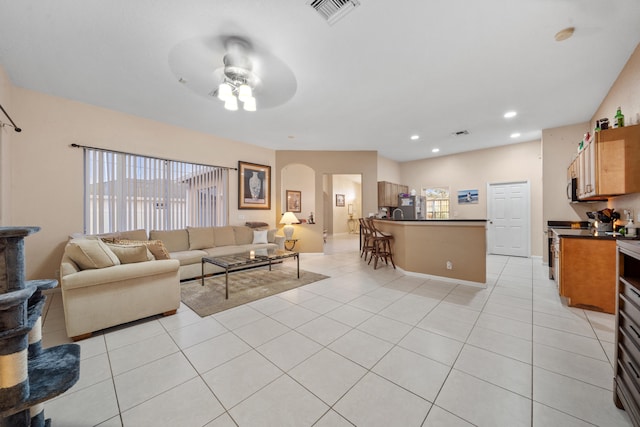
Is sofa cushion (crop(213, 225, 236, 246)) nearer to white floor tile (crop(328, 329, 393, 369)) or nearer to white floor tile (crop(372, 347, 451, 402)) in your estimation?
white floor tile (crop(328, 329, 393, 369))

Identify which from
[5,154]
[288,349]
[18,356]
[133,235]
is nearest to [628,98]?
[288,349]

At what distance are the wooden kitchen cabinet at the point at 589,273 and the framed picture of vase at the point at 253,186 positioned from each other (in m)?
5.58

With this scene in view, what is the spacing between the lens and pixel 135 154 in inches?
163

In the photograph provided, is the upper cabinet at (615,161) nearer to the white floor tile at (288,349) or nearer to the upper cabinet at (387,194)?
the white floor tile at (288,349)

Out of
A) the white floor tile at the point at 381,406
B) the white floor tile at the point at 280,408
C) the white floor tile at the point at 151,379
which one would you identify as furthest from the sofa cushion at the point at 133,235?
the white floor tile at the point at 381,406

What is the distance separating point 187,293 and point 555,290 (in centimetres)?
543

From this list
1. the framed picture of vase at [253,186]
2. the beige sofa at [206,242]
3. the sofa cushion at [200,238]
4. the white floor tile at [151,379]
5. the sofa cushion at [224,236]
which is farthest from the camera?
the framed picture of vase at [253,186]

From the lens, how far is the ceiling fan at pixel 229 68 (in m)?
2.31

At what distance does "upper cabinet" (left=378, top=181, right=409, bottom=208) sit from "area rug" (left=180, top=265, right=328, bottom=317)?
3589 mm

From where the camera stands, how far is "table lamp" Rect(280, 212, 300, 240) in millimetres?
6082

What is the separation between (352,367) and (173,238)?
403cm

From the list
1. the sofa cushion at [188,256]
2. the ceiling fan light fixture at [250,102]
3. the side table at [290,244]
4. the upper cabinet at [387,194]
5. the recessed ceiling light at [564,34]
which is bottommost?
the side table at [290,244]

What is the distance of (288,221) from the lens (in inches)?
239

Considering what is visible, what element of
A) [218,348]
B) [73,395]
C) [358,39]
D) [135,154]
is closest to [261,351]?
[218,348]
